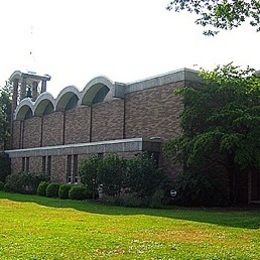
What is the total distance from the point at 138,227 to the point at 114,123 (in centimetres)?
2075

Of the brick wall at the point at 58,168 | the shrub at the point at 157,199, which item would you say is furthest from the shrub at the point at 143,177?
the brick wall at the point at 58,168

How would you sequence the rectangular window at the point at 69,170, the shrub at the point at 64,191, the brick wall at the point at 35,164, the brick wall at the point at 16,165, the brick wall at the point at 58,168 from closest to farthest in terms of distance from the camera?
the shrub at the point at 64,191, the rectangular window at the point at 69,170, the brick wall at the point at 58,168, the brick wall at the point at 35,164, the brick wall at the point at 16,165

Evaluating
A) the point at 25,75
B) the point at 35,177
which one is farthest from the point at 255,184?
the point at 25,75

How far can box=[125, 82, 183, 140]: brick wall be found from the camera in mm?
29812

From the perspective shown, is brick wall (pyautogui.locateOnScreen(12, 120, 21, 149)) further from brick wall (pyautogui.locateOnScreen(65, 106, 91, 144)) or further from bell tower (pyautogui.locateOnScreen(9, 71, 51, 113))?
brick wall (pyautogui.locateOnScreen(65, 106, 91, 144))

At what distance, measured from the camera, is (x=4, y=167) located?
46.8 meters

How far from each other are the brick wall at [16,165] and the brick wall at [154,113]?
14.6 metres

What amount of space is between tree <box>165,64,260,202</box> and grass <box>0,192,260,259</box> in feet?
19.4

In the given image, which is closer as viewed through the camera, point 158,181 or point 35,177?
point 158,181

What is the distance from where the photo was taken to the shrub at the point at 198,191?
26.3m

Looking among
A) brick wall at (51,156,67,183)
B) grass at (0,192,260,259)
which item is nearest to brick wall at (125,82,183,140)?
brick wall at (51,156,67,183)

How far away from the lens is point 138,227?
1528 centimetres

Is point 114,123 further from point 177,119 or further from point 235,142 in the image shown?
point 235,142

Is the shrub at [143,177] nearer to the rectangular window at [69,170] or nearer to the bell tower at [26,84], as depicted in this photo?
the rectangular window at [69,170]
